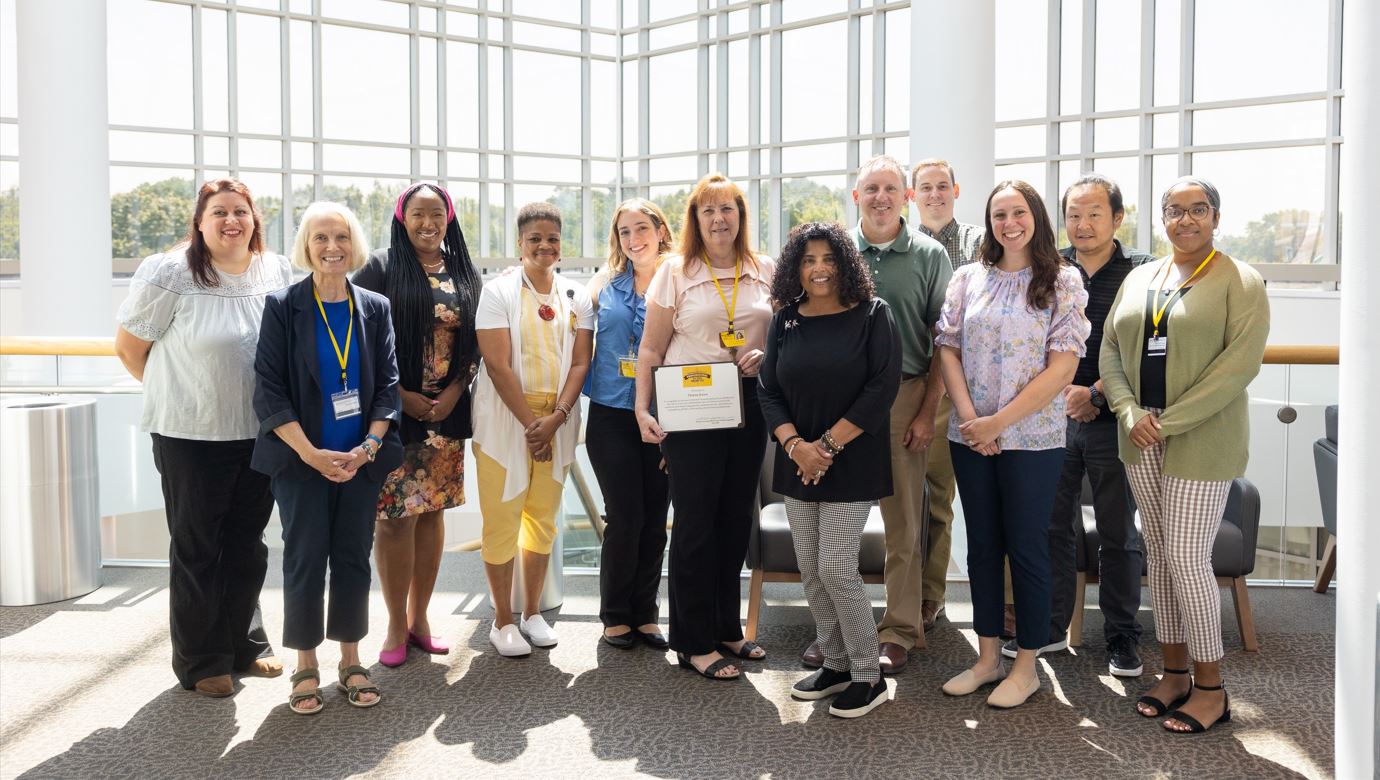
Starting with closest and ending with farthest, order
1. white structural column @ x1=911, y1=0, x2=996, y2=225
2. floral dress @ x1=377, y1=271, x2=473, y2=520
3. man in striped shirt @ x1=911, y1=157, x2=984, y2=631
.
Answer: floral dress @ x1=377, y1=271, x2=473, y2=520 → man in striped shirt @ x1=911, y1=157, x2=984, y2=631 → white structural column @ x1=911, y1=0, x2=996, y2=225

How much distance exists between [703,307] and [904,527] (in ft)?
3.63

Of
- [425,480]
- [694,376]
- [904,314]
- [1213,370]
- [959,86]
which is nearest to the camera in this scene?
[1213,370]

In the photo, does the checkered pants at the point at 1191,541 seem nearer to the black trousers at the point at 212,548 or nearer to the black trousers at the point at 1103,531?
the black trousers at the point at 1103,531

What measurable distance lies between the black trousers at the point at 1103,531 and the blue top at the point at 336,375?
243 centimetres

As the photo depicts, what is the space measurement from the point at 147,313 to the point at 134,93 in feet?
44.8

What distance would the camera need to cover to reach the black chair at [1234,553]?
3951 millimetres

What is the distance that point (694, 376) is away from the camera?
348cm

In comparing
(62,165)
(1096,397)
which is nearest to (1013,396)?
(1096,397)

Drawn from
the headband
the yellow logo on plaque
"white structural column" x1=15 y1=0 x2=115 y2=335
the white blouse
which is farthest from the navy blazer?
"white structural column" x1=15 y1=0 x2=115 y2=335

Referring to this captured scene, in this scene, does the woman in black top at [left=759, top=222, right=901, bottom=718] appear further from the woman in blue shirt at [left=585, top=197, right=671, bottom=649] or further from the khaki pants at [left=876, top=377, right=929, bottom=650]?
the woman in blue shirt at [left=585, top=197, right=671, bottom=649]

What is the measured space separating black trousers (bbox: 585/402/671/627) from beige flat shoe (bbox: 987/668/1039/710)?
1327mm

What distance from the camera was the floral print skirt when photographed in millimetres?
3756

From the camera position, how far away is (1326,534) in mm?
4754

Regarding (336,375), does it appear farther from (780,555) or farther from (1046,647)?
(1046,647)
